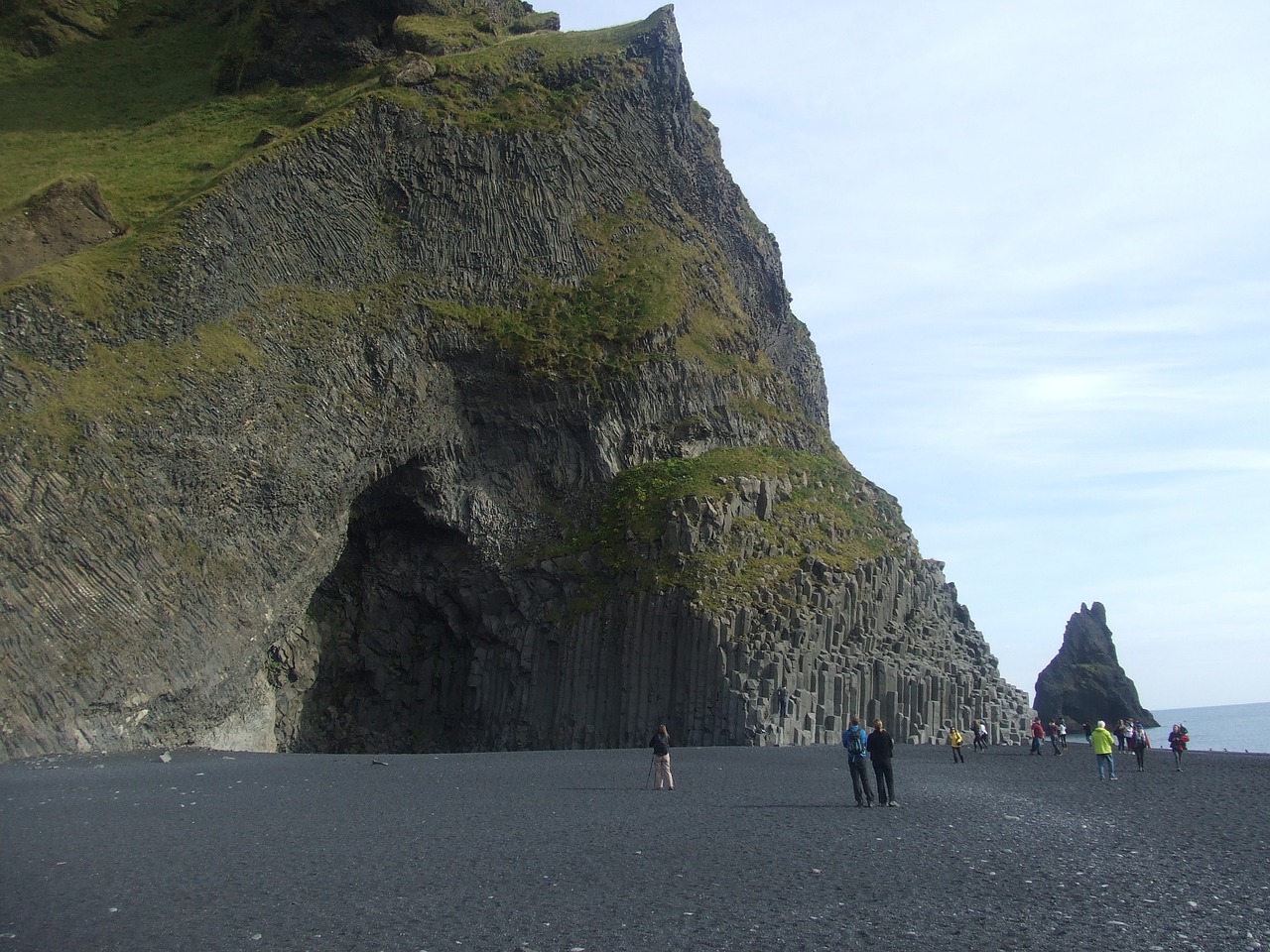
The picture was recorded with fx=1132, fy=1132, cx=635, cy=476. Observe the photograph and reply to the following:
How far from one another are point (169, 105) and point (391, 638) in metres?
31.5

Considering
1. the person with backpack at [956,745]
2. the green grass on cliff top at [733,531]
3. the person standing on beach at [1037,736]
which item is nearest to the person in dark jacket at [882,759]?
the person with backpack at [956,745]

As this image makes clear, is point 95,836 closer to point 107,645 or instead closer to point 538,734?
point 107,645

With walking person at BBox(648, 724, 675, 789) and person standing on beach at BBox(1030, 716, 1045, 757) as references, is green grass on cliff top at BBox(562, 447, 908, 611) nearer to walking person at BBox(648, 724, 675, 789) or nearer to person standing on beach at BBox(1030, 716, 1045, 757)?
person standing on beach at BBox(1030, 716, 1045, 757)

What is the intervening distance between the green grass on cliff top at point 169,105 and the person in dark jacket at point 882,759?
31.2m

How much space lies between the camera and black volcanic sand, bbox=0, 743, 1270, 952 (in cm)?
1084

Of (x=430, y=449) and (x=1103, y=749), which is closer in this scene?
(x=1103, y=749)

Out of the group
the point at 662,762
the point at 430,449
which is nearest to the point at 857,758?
the point at 662,762

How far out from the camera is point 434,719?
1623 inches

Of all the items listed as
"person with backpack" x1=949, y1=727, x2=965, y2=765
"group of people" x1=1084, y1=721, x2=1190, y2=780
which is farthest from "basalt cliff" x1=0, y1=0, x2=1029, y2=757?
"group of people" x1=1084, y1=721, x2=1190, y2=780

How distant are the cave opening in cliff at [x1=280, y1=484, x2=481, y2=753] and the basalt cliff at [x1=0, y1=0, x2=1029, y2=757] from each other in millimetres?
131

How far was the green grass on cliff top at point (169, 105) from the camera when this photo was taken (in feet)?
147

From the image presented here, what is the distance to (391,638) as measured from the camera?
42.3m

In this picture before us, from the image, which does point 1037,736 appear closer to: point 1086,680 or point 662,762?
point 662,762

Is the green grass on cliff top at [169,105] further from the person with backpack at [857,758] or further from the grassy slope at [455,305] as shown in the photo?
the person with backpack at [857,758]
